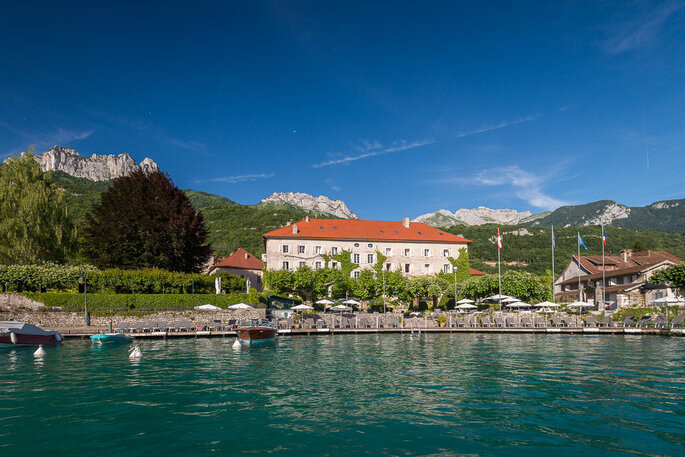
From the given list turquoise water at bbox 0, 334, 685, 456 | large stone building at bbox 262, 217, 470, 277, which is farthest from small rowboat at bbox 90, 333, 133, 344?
large stone building at bbox 262, 217, 470, 277

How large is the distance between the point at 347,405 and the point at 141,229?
124ft

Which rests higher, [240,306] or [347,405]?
[240,306]

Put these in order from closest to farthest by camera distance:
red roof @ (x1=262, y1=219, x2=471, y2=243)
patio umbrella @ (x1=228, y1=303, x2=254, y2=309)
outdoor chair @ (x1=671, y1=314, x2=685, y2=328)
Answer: outdoor chair @ (x1=671, y1=314, x2=685, y2=328)
patio umbrella @ (x1=228, y1=303, x2=254, y2=309)
red roof @ (x1=262, y1=219, x2=471, y2=243)

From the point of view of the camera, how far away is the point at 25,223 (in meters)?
42.1

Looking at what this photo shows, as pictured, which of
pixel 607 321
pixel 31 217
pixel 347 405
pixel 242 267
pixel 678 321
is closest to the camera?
pixel 347 405

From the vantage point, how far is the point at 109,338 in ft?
101

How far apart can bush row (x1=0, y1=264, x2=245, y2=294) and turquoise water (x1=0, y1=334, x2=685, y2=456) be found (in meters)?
16.7

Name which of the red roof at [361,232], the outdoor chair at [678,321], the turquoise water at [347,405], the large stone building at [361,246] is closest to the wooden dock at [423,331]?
the outdoor chair at [678,321]

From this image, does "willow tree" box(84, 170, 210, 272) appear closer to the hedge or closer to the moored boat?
the hedge

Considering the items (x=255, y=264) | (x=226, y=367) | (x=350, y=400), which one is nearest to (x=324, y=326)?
(x=226, y=367)

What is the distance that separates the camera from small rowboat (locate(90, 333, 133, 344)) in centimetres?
3016

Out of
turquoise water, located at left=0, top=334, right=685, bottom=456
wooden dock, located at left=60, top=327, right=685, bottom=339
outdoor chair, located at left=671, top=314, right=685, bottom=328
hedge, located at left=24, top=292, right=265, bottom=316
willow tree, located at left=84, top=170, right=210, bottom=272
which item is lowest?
wooden dock, located at left=60, top=327, right=685, bottom=339

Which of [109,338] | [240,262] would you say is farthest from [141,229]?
[240,262]

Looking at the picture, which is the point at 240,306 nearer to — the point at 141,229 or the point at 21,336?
the point at 141,229
